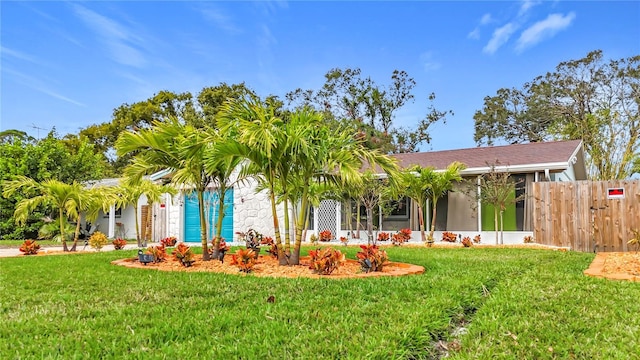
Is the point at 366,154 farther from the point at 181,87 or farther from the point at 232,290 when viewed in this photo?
the point at 181,87

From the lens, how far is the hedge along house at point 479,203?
46.3 ft

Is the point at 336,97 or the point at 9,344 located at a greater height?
the point at 336,97

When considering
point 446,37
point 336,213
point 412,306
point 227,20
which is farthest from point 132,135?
point 446,37

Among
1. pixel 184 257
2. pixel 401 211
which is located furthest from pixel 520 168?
pixel 184 257

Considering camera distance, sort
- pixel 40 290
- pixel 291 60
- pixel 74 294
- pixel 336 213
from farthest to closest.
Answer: pixel 291 60 → pixel 336 213 → pixel 40 290 → pixel 74 294

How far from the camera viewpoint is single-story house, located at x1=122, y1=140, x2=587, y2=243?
46.8 ft

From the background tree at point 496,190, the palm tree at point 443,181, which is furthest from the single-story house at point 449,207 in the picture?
the background tree at point 496,190

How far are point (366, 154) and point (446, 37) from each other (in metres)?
11.4

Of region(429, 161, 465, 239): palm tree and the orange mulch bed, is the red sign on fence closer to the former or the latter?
region(429, 161, 465, 239): palm tree

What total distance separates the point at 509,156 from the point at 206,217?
1132cm

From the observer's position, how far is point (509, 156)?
15359 mm

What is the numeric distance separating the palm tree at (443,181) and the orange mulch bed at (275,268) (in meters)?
6.77

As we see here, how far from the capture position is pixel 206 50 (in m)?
17.2

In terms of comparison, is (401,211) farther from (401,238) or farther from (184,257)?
(184,257)
